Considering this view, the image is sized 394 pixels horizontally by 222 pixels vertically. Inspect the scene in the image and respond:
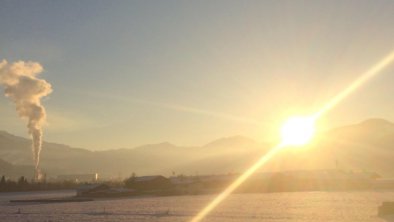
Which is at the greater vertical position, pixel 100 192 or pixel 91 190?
pixel 91 190

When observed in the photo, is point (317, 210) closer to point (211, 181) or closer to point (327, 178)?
point (327, 178)

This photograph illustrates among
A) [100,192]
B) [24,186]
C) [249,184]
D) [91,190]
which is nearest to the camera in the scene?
[100,192]

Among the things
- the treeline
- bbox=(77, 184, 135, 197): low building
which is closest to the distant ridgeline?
bbox=(77, 184, 135, 197): low building

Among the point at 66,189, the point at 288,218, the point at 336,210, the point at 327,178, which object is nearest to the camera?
the point at 288,218

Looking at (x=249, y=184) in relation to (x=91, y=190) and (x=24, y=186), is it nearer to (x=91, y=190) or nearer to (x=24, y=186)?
(x=91, y=190)

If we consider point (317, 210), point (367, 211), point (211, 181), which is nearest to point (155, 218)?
point (317, 210)

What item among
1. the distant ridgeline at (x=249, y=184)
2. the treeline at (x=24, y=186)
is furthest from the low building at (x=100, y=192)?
the treeline at (x=24, y=186)

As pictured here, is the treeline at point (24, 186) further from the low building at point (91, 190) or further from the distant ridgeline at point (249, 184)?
the low building at point (91, 190)

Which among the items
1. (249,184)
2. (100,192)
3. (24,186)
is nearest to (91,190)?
(100,192)

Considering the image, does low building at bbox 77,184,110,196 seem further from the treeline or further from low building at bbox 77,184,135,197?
the treeline

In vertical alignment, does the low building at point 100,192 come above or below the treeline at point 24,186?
below

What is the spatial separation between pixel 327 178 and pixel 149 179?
111 feet

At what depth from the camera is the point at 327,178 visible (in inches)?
3745

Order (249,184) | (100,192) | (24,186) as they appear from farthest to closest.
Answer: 1. (24,186)
2. (249,184)
3. (100,192)
